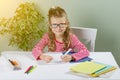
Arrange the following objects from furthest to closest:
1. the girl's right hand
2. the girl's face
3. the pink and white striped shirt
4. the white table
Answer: the girl's face → the pink and white striped shirt → the girl's right hand → the white table

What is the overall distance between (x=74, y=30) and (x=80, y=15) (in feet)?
0.98

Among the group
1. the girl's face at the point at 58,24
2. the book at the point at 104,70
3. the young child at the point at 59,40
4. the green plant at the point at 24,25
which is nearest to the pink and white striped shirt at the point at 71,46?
the young child at the point at 59,40

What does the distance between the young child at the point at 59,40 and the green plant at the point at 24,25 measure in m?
0.39

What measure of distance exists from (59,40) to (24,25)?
0.45m

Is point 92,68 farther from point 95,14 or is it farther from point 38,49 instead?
point 95,14


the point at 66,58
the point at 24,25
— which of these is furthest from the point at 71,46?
the point at 24,25

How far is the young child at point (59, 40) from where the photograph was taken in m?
1.91

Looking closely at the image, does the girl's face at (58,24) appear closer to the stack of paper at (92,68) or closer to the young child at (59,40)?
the young child at (59,40)

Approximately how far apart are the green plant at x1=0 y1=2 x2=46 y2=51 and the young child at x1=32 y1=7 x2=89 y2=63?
39cm

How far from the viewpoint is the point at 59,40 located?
221 cm

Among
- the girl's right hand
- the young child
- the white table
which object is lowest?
the white table

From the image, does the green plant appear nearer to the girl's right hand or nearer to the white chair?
the white chair

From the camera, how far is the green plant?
8.25ft

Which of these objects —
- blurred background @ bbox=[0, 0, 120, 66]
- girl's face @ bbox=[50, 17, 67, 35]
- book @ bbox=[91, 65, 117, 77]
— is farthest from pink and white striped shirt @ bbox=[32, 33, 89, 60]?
blurred background @ bbox=[0, 0, 120, 66]
